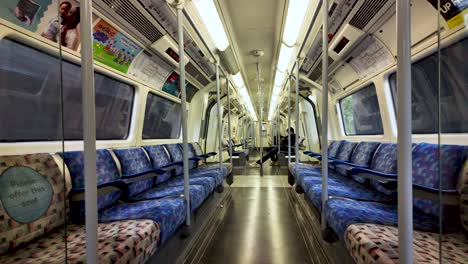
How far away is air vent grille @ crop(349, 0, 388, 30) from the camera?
2492 millimetres

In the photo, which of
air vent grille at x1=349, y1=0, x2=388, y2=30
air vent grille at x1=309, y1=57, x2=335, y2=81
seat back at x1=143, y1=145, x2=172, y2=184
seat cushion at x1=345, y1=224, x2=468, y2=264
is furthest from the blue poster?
air vent grille at x1=309, y1=57, x2=335, y2=81

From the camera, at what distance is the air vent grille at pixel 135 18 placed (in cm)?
241

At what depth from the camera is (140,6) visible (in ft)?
8.49

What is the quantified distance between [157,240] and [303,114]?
26.8 ft

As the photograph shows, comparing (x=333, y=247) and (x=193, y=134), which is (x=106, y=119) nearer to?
(x=333, y=247)

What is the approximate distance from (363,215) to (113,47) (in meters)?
3.13

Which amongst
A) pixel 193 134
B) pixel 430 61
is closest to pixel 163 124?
pixel 193 134

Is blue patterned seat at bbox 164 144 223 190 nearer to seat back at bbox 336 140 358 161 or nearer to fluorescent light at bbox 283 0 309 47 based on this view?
seat back at bbox 336 140 358 161

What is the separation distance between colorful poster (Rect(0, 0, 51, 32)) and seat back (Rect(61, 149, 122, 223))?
1.01 m

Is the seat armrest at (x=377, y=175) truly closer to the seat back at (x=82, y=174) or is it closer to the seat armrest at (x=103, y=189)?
the seat armrest at (x=103, y=189)

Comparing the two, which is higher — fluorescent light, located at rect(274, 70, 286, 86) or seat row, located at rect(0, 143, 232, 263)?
fluorescent light, located at rect(274, 70, 286, 86)

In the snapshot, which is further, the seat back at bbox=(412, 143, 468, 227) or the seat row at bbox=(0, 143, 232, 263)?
the seat back at bbox=(412, 143, 468, 227)

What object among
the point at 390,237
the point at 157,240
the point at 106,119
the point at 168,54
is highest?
the point at 168,54

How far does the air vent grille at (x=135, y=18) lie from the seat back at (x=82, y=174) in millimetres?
1488
